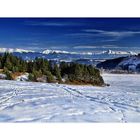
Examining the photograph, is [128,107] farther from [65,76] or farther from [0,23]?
[0,23]

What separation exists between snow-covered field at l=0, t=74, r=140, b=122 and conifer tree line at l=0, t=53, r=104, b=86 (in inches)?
2.1

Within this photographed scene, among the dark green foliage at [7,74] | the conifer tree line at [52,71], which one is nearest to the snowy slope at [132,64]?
the conifer tree line at [52,71]

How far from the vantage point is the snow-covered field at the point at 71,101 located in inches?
201

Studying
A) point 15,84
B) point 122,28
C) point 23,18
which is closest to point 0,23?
point 23,18

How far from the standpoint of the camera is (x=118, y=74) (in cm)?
525

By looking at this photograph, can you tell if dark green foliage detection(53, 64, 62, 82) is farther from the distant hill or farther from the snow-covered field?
the distant hill

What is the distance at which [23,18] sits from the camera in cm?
510

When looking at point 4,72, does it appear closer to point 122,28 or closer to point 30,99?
point 30,99

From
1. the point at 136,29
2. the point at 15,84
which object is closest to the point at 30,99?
the point at 15,84

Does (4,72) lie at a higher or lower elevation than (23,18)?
lower

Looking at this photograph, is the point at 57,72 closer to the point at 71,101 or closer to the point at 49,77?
the point at 49,77

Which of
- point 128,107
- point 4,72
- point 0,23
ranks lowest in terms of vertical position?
point 128,107

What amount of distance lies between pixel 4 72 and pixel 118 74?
919 mm

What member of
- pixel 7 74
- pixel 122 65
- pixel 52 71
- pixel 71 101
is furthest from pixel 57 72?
pixel 122 65
